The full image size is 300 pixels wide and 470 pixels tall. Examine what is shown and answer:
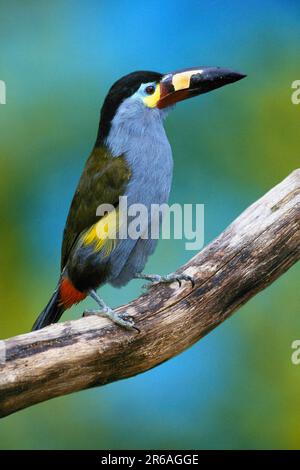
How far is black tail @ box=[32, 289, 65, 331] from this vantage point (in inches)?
101

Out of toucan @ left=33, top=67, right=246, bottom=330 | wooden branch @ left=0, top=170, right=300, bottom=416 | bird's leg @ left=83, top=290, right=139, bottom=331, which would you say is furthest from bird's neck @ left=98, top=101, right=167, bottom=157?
bird's leg @ left=83, top=290, right=139, bottom=331

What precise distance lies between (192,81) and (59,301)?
0.89 metres

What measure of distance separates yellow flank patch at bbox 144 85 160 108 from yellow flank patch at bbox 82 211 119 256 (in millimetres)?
402

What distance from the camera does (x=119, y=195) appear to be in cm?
251

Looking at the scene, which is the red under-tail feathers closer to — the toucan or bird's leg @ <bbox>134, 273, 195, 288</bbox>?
the toucan

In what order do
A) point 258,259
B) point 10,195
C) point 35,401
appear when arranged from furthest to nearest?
point 10,195
point 258,259
point 35,401

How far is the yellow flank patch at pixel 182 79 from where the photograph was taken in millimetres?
2590

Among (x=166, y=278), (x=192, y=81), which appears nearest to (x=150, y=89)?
(x=192, y=81)

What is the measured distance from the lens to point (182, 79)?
8.52 feet

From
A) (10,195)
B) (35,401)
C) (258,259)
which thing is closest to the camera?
(35,401)

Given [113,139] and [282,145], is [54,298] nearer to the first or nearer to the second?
[113,139]

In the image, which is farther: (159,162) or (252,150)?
(252,150)

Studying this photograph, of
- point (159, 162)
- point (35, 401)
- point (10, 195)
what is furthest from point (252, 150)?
point (35, 401)

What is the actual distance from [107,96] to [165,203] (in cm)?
42
